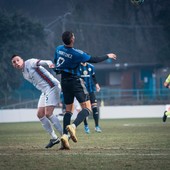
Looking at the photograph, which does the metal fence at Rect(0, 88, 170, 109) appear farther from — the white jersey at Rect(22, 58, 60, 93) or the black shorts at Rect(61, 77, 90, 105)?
the black shorts at Rect(61, 77, 90, 105)

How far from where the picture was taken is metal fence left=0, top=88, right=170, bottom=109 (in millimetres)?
39062

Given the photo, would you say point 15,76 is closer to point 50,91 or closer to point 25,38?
point 25,38

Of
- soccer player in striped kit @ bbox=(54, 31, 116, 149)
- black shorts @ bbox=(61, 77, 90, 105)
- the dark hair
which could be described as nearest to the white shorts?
soccer player in striped kit @ bbox=(54, 31, 116, 149)

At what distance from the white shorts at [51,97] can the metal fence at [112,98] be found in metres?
24.8

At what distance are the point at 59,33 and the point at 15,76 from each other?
7.68 meters

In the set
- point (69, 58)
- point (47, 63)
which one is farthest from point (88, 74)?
point (69, 58)

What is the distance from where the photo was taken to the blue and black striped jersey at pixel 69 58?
40.7 ft

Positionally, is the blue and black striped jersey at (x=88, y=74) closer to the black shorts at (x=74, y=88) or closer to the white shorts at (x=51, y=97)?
the white shorts at (x=51, y=97)

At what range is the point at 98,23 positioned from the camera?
54.6 meters

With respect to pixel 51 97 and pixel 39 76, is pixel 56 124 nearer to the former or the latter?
pixel 51 97

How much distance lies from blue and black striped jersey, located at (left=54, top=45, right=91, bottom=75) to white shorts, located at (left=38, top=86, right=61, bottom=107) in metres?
1.00

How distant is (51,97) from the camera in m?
13.4

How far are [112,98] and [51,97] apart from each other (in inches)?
1174

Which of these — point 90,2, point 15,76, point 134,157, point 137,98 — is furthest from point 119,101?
point 134,157
